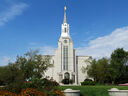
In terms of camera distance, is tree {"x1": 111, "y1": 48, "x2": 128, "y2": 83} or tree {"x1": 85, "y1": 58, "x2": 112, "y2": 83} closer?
tree {"x1": 85, "y1": 58, "x2": 112, "y2": 83}

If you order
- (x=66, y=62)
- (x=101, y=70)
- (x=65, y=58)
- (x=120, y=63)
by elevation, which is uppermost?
(x=65, y=58)

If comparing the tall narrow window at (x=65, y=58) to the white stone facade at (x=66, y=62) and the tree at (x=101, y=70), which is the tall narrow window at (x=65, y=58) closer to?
the white stone facade at (x=66, y=62)

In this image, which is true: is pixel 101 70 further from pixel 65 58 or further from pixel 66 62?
pixel 65 58

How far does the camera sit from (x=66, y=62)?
6081 cm

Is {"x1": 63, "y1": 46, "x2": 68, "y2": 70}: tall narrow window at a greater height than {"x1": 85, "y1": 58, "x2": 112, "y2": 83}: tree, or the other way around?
{"x1": 63, "y1": 46, "x2": 68, "y2": 70}: tall narrow window

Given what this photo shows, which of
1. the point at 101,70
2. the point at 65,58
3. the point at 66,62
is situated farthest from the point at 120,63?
the point at 65,58

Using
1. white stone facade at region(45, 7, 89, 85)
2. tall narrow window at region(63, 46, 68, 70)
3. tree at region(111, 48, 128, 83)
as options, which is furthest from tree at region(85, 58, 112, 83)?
tall narrow window at region(63, 46, 68, 70)

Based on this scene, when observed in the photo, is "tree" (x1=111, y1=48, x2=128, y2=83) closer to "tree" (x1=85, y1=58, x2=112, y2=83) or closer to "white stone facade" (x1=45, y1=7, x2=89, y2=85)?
"tree" (x1=85, y1=58, x2=112, y2=83)

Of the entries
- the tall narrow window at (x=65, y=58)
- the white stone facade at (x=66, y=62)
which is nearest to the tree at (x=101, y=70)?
the white stone facade at (x=66, y=62)

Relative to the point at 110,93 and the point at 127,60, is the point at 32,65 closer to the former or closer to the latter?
the point at 110,93

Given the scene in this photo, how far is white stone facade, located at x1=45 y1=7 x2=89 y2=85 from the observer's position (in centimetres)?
5979

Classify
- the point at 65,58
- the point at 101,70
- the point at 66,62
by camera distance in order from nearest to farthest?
the point at 101,70 → the point at 66,62 → the point at 65,58

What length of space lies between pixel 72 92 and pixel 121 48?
43.6 meters

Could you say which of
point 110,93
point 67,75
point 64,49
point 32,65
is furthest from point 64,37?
point 110,93
